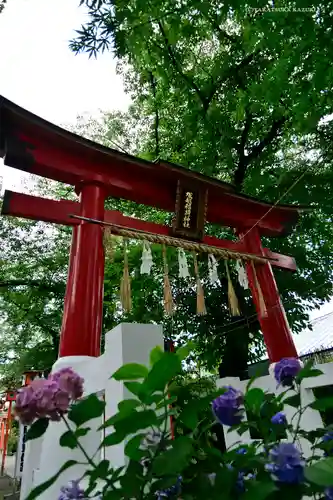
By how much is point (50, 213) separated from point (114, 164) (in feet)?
3.21

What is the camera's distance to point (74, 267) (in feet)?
10.2

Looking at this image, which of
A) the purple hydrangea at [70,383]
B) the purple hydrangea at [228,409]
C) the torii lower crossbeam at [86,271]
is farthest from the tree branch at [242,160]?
the purple hydrangea at [70,383]

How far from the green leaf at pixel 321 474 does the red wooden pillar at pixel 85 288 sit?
2362 millimetres

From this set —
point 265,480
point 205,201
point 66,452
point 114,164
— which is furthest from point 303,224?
point 265,480

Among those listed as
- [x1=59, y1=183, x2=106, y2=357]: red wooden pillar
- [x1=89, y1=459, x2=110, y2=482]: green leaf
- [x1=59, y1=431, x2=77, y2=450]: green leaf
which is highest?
[x1=59, y1=183, x2=106, y2=357]: red wooden pillar

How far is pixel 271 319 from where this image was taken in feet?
Answer: 14.2

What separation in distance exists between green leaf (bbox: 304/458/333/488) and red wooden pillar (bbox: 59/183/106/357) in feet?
7.75

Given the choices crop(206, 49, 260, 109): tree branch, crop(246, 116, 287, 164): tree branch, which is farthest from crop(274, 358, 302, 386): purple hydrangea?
crop(246, 116, 287, 164): tree branch


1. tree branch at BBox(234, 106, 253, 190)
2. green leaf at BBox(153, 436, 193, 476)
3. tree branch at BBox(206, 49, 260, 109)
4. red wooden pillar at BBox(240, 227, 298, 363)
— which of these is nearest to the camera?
green leaf at BBox(153, 436, 193, 476)

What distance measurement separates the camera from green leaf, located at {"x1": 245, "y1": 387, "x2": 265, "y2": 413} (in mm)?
995

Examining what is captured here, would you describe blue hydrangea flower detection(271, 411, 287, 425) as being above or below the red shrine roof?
below

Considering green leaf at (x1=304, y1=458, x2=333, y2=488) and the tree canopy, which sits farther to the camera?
the tree canopy

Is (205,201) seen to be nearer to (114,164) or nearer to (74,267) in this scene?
(114,164)

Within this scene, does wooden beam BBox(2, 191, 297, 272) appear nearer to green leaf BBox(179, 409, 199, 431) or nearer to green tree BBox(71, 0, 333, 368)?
green tree BBox(71, 0, 333, 368)
